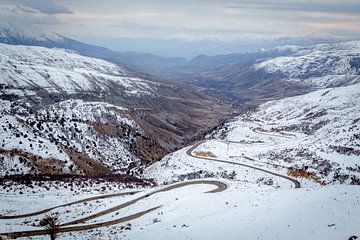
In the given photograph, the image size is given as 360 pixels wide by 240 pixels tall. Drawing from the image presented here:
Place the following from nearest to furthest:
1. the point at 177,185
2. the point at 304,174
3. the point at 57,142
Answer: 1. the point at 177,185
2. the point at 304,174
3. the point at 57,142

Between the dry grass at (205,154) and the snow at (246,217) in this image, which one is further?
the dry grass at (205,154)

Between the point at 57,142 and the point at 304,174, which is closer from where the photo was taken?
the point at 304,174

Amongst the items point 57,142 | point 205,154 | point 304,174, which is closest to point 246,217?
point 304,174

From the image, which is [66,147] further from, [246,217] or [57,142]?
[246,217]

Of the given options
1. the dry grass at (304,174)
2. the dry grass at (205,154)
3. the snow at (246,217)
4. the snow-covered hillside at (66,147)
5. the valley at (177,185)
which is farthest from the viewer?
the dry grass at (205,154)

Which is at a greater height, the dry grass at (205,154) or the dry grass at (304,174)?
the dry grass at (304,174)

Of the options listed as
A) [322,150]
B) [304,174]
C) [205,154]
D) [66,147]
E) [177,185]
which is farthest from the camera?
[66,147]

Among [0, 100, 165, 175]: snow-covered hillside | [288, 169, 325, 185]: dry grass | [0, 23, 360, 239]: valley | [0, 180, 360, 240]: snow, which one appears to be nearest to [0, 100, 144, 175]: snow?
[0, 100, 165, 175]: snow-covered hillside

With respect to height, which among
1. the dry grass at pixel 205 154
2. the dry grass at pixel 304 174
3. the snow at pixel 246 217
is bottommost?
the dry grass at pixel 205 154

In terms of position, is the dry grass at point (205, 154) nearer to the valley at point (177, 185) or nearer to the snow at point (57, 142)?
the valley at point (177, 185)

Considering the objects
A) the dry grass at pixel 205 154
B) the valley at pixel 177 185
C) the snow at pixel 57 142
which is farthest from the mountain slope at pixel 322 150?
the snow at pixel 57 142

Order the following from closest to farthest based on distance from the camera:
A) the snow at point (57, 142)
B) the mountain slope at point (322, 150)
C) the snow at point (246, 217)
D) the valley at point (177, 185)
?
the snow at point (246, 217) → the valley at point (177, 185) → the mountain slope at point (322, 150) → the snow at point (57, 142)

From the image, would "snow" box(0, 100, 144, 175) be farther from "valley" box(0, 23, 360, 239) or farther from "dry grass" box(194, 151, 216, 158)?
"dry grass" box(194, 151, 216, 158)
